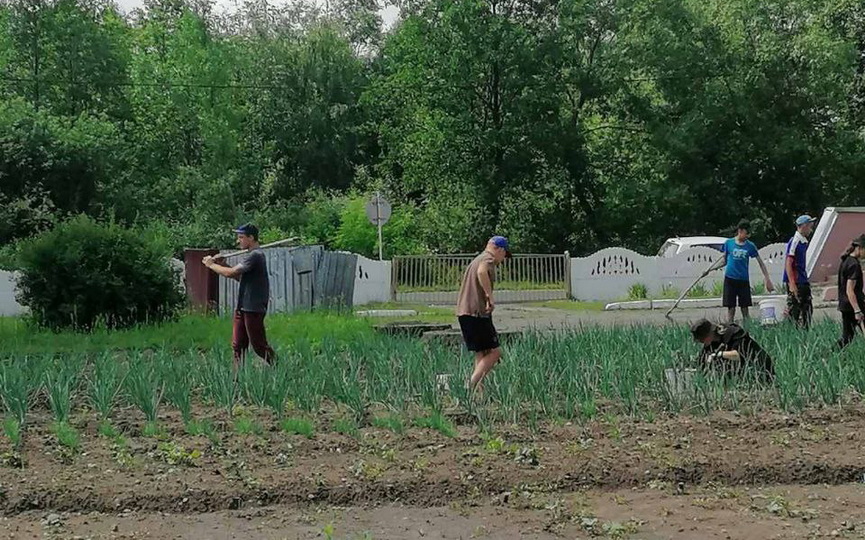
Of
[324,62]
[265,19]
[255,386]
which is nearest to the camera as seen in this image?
[255,386]

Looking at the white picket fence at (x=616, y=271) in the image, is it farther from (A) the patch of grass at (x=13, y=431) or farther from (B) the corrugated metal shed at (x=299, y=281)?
(A) the patch of grass at (x=13, y=431)

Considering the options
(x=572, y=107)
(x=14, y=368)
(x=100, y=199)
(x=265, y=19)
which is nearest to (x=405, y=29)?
(x=572, y=107)

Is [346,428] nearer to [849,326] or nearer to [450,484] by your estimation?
[450,484]

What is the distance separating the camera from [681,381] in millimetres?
8375

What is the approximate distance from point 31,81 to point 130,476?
36.2m

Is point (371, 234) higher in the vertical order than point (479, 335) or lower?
higher

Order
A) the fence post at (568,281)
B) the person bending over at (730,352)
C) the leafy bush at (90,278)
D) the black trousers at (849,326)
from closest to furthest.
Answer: the person bending over at (730,352) < the black trousers at (849,326) < the leafy bush at (90,278) < the fence post at (568,281)

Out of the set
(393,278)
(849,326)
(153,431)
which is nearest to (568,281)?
(393,278)

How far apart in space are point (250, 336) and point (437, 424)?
3396 millimetres

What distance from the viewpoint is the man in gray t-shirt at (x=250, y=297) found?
33.9 feet

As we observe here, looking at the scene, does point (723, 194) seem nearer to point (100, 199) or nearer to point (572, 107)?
point (572, 107)

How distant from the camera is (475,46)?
35156 mm

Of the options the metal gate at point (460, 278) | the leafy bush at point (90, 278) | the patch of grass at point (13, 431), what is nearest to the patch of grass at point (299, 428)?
the patch of grass at point (13, 431)

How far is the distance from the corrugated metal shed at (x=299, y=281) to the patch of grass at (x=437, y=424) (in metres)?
10.9
